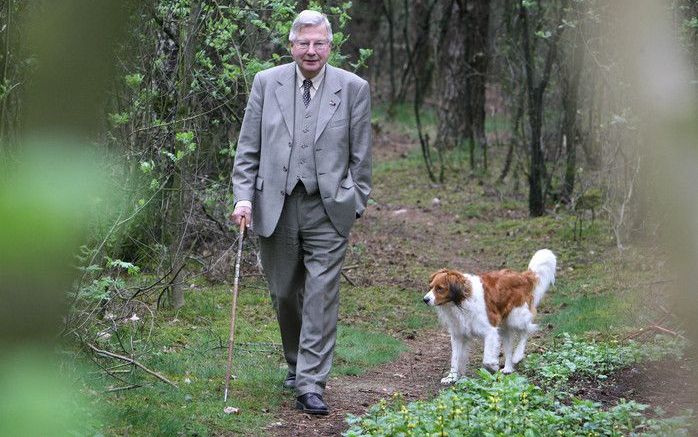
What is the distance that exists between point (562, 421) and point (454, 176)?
15.7 meters

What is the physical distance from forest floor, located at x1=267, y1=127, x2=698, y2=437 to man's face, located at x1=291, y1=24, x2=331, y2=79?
7.89ft

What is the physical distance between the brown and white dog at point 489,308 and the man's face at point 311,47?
94.9 inches

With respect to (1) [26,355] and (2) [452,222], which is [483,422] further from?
(2) [452,222]

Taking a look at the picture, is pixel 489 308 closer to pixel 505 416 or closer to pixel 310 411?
pixel 310 411

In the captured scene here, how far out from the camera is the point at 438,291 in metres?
8.41

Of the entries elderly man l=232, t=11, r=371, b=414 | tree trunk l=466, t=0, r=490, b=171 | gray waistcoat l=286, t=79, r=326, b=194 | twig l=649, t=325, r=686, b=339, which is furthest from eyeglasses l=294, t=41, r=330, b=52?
tree trunk l=466, t=0, r=490, b=171

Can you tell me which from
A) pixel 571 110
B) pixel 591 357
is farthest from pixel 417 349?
pixel 571 110

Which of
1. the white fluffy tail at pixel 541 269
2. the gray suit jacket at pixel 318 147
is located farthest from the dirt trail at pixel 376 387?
the gray suit jacket at pixel 318 147

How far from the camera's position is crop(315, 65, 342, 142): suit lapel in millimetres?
6926

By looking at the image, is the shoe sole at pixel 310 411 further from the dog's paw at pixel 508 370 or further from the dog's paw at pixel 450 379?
the dog's paw at pixel 508 370

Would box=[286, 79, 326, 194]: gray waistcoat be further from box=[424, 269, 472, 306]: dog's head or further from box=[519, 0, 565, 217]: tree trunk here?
box=[519, 0, 565, 217]: tree trunk

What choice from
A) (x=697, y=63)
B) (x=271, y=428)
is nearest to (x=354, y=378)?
(x=271, y=428)

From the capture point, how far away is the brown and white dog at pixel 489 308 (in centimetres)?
841

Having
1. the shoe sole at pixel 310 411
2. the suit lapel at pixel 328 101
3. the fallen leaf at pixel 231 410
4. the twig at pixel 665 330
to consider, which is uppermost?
the suit lapel at pixel 328 101
